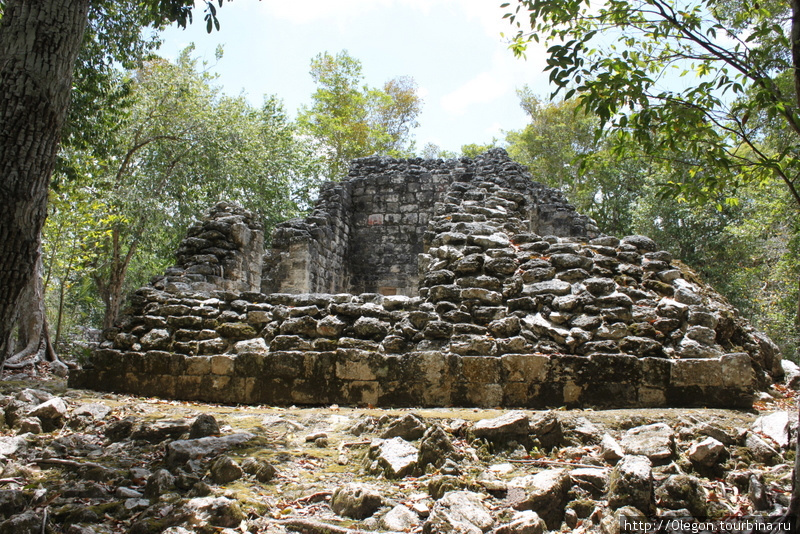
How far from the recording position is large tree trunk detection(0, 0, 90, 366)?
2766mm

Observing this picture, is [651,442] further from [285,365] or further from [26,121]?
[26,121]

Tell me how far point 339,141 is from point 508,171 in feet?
54.1

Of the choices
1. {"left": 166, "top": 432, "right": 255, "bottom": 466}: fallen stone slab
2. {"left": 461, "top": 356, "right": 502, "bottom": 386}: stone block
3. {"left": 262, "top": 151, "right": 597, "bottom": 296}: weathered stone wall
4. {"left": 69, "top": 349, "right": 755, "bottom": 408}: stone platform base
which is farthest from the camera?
{"left": 262, "top": 151, "right": 597, "bottom": 296}: weathered stone wall

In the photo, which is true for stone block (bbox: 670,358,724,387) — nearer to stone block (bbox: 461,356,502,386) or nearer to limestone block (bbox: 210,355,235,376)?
stone block (bbox: 461,356,502,386)

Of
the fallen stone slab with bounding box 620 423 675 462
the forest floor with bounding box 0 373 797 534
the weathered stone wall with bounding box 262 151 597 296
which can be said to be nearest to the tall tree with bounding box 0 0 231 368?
the forest floor with bounding box 0 373 797 534

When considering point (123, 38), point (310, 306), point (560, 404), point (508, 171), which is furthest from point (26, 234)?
point (508, 171)

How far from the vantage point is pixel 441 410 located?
4.47 m

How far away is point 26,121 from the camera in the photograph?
9.30ft

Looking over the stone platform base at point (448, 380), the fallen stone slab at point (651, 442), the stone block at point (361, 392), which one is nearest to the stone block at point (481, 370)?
the stone platform base at point (448, 380)

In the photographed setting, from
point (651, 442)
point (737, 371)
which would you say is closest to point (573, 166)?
point (737, 371)

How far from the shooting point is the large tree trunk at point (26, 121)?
2766 mm

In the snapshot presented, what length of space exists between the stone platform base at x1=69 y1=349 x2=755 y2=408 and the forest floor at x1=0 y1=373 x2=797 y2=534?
1.22ft

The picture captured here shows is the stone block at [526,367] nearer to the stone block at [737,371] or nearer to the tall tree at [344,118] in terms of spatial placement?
the stone block at [737,371]

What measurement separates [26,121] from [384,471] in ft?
9.26
